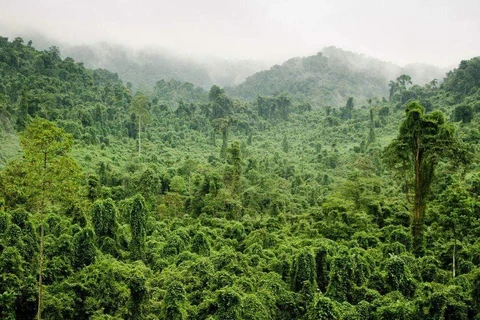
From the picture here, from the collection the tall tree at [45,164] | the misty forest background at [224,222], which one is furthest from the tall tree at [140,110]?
the tall tree at [45,164]

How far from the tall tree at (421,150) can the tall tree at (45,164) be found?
14.9 m

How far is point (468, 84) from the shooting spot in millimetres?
61156

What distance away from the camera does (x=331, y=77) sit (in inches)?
5374

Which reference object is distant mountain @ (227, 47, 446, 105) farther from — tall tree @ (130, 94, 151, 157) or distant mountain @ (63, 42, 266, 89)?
tall tree @ (130, 94, 151, 157)

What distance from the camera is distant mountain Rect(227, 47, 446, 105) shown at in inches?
4866

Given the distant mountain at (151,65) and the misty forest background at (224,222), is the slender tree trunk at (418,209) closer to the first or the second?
the misty forest background at (224,222)

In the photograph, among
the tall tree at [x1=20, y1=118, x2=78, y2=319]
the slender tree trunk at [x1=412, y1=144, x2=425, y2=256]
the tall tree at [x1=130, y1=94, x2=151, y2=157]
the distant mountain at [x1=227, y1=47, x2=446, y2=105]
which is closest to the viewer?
the tall tree at [x1=20, y1=118, x2=78, y2=319]

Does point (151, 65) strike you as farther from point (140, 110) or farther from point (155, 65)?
point (140, 110)

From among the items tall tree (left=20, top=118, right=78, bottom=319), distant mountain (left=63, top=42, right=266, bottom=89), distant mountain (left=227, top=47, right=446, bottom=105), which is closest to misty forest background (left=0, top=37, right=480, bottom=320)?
tall tree (left=20, top=118, right=78, bottom=319)

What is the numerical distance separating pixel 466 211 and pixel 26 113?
46212mm

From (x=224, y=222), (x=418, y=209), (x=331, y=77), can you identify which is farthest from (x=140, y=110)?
(x=331, y=77)

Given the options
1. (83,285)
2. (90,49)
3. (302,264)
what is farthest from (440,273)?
(90,49)

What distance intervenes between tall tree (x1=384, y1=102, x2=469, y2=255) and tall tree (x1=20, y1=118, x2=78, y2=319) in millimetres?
14890

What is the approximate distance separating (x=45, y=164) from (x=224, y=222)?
17.8 metres
